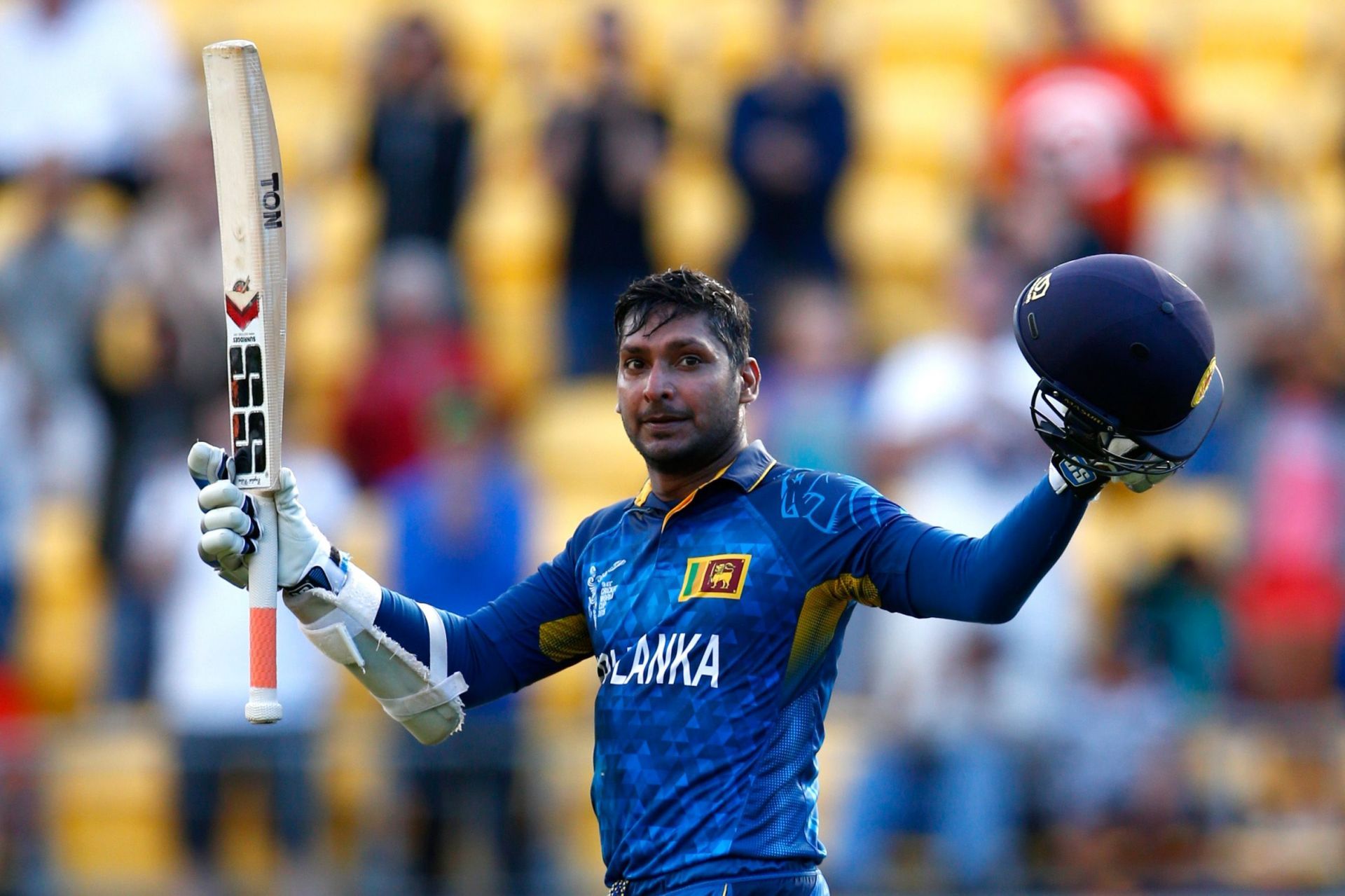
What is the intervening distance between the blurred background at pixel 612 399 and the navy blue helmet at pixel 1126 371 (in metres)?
4.65

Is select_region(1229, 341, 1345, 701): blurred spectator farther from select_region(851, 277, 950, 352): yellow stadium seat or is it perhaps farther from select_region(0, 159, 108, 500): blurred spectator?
select_region(0, 159, 108, 500): blurred spectator

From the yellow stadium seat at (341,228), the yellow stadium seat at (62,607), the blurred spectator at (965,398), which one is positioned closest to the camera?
the blurred spectator at (965,398)

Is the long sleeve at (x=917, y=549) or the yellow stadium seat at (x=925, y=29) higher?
the yellow stadium seat at (x=925, y=29)

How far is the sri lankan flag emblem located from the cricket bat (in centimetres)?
101

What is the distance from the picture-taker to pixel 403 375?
421 inches

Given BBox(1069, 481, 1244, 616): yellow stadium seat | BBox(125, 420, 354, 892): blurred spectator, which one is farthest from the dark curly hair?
BBox(1069, 481, 1244, 616): yellow stadium seat

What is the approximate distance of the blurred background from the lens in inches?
359

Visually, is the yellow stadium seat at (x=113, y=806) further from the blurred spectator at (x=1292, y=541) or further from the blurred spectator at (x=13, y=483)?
the blurred spectator at (x=1292, y=541)

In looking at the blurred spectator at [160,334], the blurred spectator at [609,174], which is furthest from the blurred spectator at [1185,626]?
the blurred spectator at [160,334]

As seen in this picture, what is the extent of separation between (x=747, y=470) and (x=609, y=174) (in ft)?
21.1

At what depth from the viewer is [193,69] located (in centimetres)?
1309

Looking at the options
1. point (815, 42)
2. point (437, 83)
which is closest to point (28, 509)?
point (437, 83)

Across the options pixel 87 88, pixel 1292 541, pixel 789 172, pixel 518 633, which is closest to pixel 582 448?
pixel 789 172

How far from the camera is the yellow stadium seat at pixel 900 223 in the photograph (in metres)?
12.1
